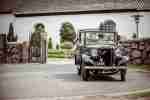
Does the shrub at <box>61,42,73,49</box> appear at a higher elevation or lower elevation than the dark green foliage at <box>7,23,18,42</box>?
lower

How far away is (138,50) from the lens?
3635mm

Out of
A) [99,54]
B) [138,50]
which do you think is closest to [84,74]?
[99,54]

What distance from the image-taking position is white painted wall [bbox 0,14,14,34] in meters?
3.67

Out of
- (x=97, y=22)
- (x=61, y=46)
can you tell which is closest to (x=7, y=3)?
(x=61, y=46)

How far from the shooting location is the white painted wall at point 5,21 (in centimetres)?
367

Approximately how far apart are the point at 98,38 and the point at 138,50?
0.47 meters

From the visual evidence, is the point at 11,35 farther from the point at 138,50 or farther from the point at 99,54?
the point at 138,50

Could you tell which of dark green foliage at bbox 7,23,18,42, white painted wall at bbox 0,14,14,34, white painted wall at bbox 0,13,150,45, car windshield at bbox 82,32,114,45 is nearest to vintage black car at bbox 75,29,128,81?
car windshield at bbox 82,32,114,45

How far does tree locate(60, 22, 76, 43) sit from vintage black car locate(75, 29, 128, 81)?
79 millimetres

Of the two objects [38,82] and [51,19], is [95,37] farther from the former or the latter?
[38,82]

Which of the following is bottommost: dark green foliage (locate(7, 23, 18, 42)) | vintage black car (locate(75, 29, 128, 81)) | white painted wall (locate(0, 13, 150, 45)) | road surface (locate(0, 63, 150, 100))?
road surface (locate(0, 63, 150, 100))

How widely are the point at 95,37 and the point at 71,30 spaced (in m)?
0.28

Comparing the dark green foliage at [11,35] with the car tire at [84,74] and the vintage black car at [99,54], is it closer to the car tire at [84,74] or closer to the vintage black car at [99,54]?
the vintage black car at [99,54]

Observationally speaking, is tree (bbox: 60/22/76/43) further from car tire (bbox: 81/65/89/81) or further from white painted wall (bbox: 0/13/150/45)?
car tire (bbox: 81/65/89/81)
